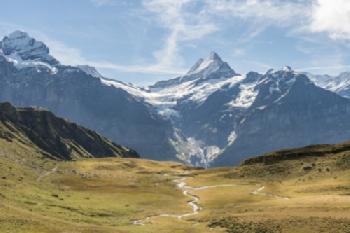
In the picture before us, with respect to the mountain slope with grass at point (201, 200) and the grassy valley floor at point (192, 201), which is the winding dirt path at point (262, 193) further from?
the mountain slope with grass at point (201, 200)

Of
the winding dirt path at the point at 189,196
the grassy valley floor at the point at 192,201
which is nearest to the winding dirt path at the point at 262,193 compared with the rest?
the grassy valley floor at the point at 192,201

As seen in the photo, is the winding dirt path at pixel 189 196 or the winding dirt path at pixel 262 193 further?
the winding dirt path at pixel 262 193

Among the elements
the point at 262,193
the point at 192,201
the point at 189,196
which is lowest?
the point at 192,201

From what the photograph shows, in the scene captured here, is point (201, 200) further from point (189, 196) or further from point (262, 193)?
point (262, 193)

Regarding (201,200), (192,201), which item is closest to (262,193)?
(201,200)

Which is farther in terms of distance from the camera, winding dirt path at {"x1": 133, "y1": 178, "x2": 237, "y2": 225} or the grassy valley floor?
winding dirt path at {"x1": 133, "y1": 178, "x2": 237, "y2": 225}

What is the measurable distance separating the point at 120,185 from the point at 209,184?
20573 millimetres

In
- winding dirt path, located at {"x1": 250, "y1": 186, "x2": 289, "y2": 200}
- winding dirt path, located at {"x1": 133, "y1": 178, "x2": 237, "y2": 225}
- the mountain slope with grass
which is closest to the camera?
the mountain slope with grass

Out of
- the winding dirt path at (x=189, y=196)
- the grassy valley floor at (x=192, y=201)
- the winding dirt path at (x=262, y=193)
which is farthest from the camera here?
the winding dirt path at (x=262, y=193)

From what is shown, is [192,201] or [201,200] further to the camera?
[201,200]

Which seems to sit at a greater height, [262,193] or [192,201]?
[262,193]

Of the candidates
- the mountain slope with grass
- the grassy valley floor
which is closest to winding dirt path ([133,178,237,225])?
the grassy valley floor

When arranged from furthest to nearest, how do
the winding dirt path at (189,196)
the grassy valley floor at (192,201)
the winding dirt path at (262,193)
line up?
the winding dirt path at (262,193)
the winding dirt path at (189,196)
the grassy valley floor at (192,201)

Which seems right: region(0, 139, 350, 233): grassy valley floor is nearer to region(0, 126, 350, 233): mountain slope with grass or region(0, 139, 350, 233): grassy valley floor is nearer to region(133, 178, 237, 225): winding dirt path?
region(133, 178, 237, 225): winding dirt path
